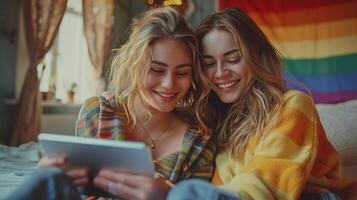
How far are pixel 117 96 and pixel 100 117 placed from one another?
0.11m

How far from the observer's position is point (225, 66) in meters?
1.25

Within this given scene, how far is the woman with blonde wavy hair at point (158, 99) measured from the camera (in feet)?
3.93

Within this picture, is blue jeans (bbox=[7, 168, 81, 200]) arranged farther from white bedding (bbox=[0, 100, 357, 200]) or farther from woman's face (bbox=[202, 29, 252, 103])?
white bedding (bbox=[0, 100, 357, 200])

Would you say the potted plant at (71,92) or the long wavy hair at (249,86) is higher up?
the long wavy hair at (249,86)

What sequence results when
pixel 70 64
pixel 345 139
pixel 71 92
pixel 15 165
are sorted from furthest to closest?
pixel 70 64 < pixel 71 92 < pixel 15 165 < pixel 345 139

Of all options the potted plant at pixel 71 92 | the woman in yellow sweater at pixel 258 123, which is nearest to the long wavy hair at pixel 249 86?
the woman in yellow sweater at pixel 258 123

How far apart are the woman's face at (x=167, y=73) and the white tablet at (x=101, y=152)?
1.22 feet

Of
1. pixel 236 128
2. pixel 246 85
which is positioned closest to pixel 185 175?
pixel 236 128

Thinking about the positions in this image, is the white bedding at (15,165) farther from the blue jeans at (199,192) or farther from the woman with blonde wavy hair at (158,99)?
the blue jeans at (199,192)

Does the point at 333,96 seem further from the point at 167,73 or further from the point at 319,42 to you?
the point at 167,73

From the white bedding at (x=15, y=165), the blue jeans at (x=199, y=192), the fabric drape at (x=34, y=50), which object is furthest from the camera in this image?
the fabric drape at (x=34, y=50)

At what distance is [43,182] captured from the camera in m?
0.73

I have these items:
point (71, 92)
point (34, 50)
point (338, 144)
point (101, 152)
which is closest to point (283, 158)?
point (101, 152)

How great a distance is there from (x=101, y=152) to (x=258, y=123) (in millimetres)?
475
